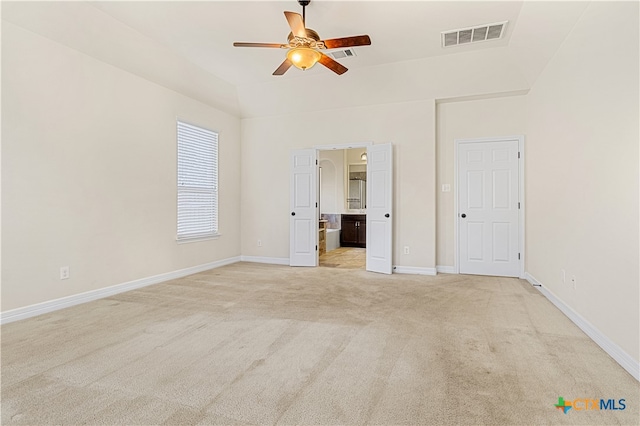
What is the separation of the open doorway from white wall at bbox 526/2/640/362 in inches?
203

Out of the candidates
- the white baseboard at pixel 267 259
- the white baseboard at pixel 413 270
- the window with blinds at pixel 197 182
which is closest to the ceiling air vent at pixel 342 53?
the window with blinds at pixel 197 182

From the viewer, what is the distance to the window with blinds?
5062mm

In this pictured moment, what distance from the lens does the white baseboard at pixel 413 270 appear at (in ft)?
16.7

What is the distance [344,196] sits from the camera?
9.23 metres

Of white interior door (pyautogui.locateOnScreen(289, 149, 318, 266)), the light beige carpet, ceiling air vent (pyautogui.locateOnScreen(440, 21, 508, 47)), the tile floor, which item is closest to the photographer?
the light beige carpet

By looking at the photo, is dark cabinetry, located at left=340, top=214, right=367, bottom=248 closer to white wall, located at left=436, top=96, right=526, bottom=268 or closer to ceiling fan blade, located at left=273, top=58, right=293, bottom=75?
white wall, located at left=436, top=96, right=526, bottom=268

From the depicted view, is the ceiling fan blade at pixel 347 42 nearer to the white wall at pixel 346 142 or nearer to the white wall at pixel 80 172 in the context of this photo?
the white wall at pixel 346 142

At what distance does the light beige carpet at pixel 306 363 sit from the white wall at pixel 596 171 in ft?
1.12

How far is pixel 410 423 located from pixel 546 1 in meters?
3.64

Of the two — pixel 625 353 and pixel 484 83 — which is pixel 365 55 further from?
pixel 625 353

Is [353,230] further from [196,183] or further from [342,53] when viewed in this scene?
[342,53]

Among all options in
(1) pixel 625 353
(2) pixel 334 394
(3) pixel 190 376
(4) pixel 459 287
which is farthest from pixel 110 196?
(1) pixel 625 353

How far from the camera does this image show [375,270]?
5281mm

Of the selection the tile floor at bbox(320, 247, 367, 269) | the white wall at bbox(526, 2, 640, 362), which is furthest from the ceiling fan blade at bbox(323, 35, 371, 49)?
the tile floor at bbox(320, 247, 367, 269)
